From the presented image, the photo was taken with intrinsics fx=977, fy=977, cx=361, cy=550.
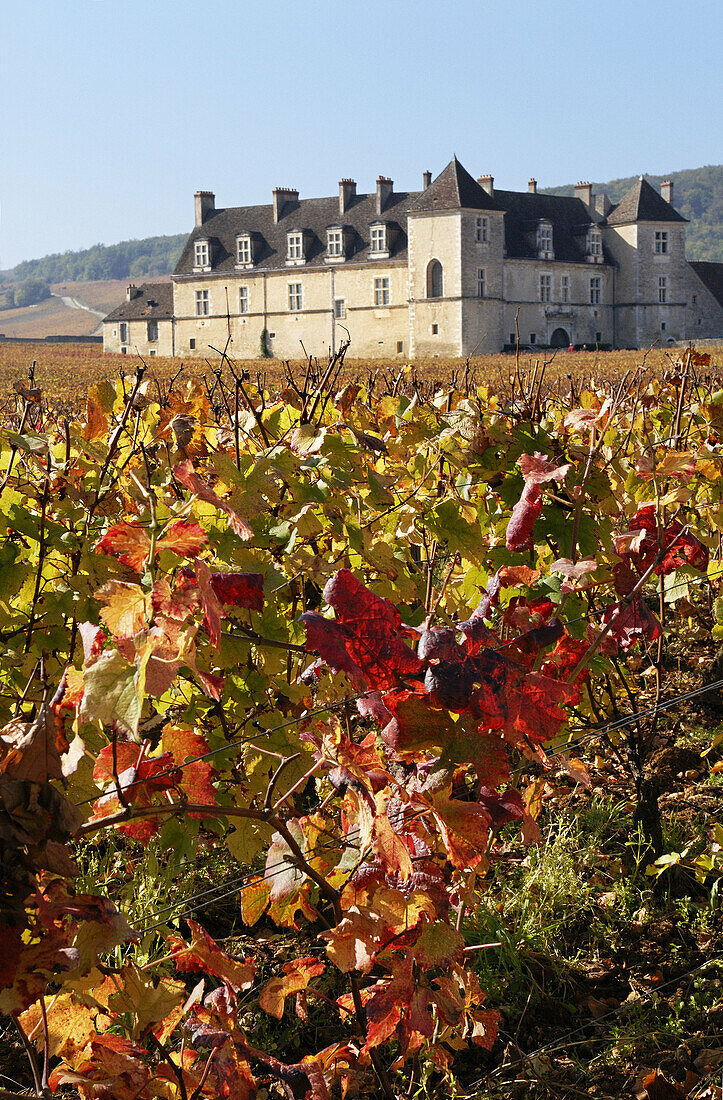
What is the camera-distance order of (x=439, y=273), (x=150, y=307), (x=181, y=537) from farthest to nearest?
1. (x=150, y=307)
2. (x=439, y=273)
3. (x=181, y=537)

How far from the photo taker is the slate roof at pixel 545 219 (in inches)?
2095

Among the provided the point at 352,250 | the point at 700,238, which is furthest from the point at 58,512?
the point at 700,238

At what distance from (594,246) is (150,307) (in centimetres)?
2726

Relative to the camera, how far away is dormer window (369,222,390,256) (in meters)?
52.0

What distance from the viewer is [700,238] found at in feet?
504

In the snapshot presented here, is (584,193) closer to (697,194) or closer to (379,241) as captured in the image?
(379,241)

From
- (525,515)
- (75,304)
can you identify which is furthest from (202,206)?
(75,304)

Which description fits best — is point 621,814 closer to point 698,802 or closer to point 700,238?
point 698,802

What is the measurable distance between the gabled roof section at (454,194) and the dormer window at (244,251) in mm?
10733

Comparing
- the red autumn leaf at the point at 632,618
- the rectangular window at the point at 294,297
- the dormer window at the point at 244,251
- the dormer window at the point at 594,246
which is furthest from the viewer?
the dormer window at the point at 244,251

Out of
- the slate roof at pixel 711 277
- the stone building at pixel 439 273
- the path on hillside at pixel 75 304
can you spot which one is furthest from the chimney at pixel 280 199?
the path on hillside at pixel 75 304

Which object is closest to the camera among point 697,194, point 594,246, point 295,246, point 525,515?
point 525,515

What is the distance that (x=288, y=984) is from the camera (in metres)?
1.87

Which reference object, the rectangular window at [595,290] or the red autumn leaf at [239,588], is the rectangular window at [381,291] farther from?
the red autumn leaf at [239,588]
